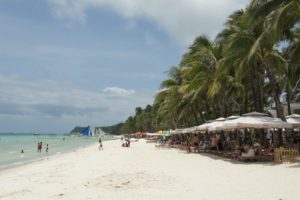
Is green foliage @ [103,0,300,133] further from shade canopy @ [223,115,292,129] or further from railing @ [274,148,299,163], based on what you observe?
railing @ [274,148,299,163]

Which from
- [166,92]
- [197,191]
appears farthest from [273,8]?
[166,92]

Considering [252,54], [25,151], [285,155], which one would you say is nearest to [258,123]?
[285,155]

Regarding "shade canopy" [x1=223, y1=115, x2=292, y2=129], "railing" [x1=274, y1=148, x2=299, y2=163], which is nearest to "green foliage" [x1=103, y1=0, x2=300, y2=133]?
"shade canopy" [x1=223, y1=115, x2=292, y2=129]

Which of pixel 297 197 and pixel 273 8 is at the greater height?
pixel 273 8

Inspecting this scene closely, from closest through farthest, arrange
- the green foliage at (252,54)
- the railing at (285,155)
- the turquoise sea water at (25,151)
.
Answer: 1. the railing at (285,155)
2. the green foliage at (252,54)
3. the turquoise sea water at (25,151)

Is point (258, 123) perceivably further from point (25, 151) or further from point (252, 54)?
point (25, 151)

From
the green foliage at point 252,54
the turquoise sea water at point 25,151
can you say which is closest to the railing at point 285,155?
the green foliage at point 252,54

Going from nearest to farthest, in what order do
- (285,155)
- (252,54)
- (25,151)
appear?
(285,155) < (252,54) < (25,151)

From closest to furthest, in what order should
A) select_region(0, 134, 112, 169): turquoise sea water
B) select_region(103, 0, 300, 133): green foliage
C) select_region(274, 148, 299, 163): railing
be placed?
1. select_region(274, 148, 299, 163): railing
2. select_region(103, 0, 300, 133): green foliage
3. select_region(0, 134, 112, 169): turquoise sea water

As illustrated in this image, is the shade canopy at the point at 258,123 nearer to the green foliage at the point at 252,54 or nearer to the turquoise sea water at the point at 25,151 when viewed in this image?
the green foliage at the point at 252,54

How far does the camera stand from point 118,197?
8586mm

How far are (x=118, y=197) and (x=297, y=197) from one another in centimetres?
370

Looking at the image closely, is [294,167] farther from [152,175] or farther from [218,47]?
[218,47]

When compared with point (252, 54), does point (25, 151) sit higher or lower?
lower
